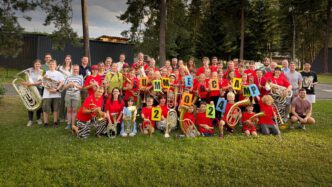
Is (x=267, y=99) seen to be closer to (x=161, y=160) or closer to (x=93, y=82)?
(x=161, y=160)

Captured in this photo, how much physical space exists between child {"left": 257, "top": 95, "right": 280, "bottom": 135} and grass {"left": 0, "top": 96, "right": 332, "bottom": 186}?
1.26 ft

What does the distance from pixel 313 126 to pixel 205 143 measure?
4.71m

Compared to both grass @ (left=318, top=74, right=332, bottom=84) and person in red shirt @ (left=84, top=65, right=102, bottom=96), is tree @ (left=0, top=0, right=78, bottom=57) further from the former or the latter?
grass @ (left=318, top=74, right=332, bottom=84)

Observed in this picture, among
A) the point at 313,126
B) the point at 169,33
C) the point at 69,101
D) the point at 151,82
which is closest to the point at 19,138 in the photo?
the point at 69,101

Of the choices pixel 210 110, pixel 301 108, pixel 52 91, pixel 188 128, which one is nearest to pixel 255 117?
pixel 210 110

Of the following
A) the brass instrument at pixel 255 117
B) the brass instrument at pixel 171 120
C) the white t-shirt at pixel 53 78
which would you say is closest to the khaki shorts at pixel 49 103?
the white t-shirt at pixel 53 78

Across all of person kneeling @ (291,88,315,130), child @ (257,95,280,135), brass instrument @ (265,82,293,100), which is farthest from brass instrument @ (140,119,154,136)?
person kneeling @ (291,88,315,130)

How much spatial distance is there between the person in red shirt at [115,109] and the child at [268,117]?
14.4 ft

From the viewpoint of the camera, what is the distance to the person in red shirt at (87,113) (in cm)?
731

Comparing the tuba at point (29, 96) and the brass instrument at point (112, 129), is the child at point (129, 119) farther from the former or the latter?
the tuba at point (29, 96)

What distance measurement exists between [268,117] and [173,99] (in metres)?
3.03

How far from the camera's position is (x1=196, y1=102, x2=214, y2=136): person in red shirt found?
314 inches

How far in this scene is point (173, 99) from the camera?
28.3ft

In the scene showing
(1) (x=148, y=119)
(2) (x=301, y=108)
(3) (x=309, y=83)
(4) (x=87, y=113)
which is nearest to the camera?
(4) (x=87, y=113)
